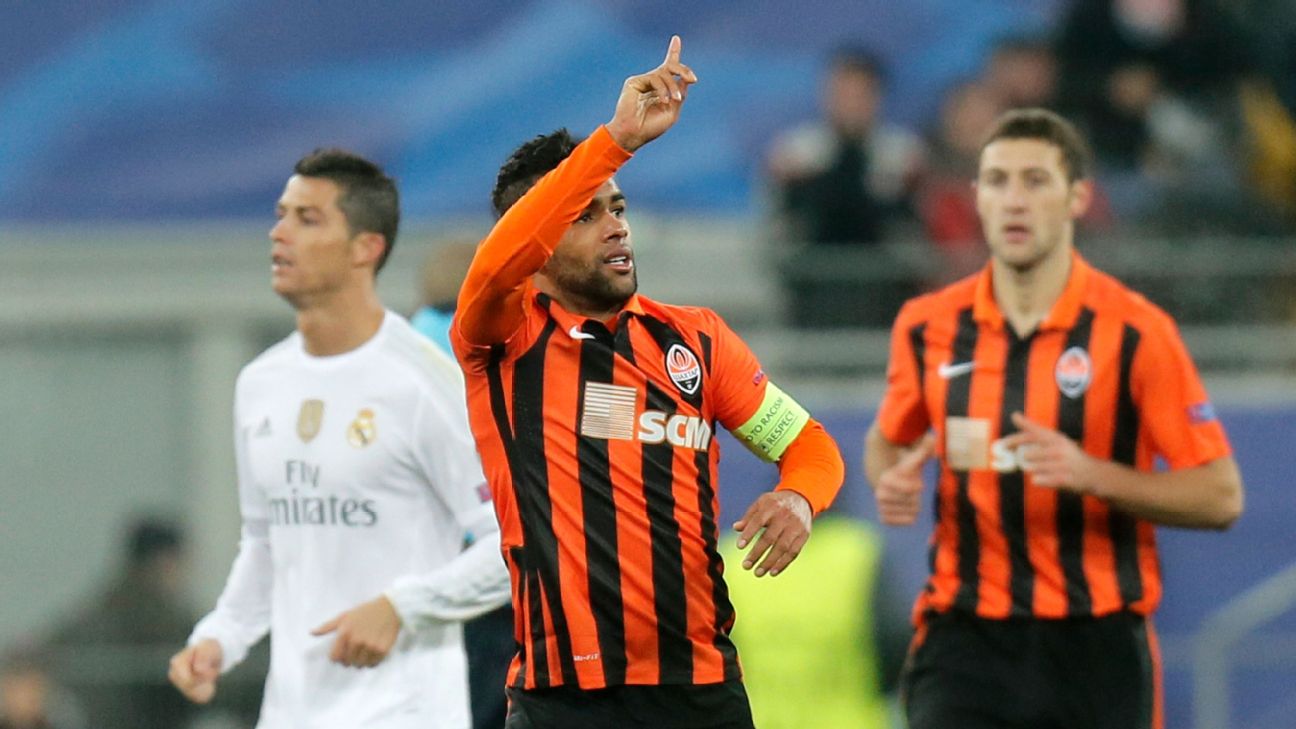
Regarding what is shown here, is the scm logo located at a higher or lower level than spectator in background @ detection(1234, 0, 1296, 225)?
lower

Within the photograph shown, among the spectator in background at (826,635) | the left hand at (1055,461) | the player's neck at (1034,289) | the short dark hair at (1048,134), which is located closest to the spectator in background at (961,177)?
the spectator in background at (826,635)

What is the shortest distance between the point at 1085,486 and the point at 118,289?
336 inches

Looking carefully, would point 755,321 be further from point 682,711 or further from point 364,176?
point 682,711

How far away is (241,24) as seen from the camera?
13.0m

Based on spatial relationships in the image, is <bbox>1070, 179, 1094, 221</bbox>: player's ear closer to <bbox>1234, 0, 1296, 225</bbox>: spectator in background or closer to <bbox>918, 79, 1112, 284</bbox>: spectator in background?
<bbox>918, 79, 1112, 284</bbox>: spectator in background

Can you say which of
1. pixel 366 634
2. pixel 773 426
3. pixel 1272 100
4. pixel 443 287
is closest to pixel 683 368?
pixel 773 426

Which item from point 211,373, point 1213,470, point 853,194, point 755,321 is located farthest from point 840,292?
point 1213,470

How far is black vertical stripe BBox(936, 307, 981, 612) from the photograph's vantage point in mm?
6238

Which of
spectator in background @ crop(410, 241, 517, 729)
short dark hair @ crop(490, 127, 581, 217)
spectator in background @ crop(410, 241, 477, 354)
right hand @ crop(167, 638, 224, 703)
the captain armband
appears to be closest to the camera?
short dark hair @ crop(490, 127, 581, 217)

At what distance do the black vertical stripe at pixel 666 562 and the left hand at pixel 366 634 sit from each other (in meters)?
0.92

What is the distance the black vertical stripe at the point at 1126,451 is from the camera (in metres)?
6.17

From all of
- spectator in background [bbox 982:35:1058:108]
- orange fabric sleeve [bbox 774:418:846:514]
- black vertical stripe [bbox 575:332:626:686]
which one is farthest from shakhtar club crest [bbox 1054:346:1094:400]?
spectator in background [bbox 982:35:1058:108]

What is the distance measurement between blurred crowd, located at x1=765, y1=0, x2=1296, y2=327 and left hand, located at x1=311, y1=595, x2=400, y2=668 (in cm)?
572

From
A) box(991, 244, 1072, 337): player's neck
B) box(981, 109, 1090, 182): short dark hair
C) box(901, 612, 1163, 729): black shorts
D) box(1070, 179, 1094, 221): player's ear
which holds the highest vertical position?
box(981, 109, 1090, 182): short dark hair
